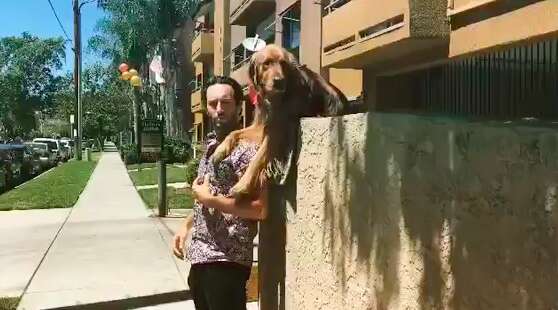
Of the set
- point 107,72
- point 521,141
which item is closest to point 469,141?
point 521,141

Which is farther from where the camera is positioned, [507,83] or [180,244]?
[507,83]

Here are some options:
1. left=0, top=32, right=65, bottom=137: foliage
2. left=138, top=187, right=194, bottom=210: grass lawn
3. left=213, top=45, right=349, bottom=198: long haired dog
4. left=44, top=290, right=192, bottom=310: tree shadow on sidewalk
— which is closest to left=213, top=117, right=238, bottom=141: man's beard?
left=213, top=45, right=349, bottom=198: long haired dog

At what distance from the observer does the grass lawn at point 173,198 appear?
14.3m

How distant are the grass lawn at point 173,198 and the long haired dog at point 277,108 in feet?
35.6

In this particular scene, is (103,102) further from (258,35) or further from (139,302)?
(139,302)

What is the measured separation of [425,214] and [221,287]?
1143mm

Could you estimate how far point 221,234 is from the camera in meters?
3.03

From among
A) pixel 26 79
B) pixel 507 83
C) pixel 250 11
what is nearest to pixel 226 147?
pixel 507 83

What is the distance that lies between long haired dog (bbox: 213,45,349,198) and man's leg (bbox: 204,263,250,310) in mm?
337

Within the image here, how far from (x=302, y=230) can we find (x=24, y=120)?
88.7 m

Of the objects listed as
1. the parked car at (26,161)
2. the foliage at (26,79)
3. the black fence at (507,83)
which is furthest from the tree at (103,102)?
the black fence at (507,83)

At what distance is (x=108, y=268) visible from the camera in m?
7.62

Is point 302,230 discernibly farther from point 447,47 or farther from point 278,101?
point 447,47

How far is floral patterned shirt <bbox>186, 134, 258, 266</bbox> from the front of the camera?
2.98 metres
